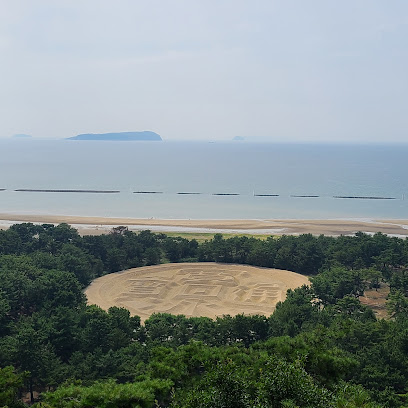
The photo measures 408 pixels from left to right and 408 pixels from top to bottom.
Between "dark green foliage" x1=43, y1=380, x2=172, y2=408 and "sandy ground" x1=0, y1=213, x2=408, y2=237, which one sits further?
"sandy ground" x1=0, y1=213, x2=408, y2=237

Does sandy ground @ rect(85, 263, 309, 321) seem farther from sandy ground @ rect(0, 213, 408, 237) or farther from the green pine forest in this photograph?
sandy ground @ rect(0, 213, 408, 237)

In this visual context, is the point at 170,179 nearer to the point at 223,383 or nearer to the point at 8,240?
the point at 8,240

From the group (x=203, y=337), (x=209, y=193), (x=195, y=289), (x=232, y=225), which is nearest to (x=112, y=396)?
(x=203, y=337)

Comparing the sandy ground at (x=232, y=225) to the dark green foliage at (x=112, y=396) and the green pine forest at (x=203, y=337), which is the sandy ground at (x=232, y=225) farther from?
the dark green foliage at (x=112, y=396)

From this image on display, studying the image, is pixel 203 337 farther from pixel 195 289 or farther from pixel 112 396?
pixel 195 289

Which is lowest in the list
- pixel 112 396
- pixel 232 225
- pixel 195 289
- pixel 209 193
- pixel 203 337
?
pixel 195 289

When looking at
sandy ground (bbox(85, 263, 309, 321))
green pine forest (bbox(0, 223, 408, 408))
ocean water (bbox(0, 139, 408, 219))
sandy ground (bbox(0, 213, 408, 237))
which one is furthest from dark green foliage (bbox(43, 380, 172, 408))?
ocean water (bbox(0, 139, 408, 219))
